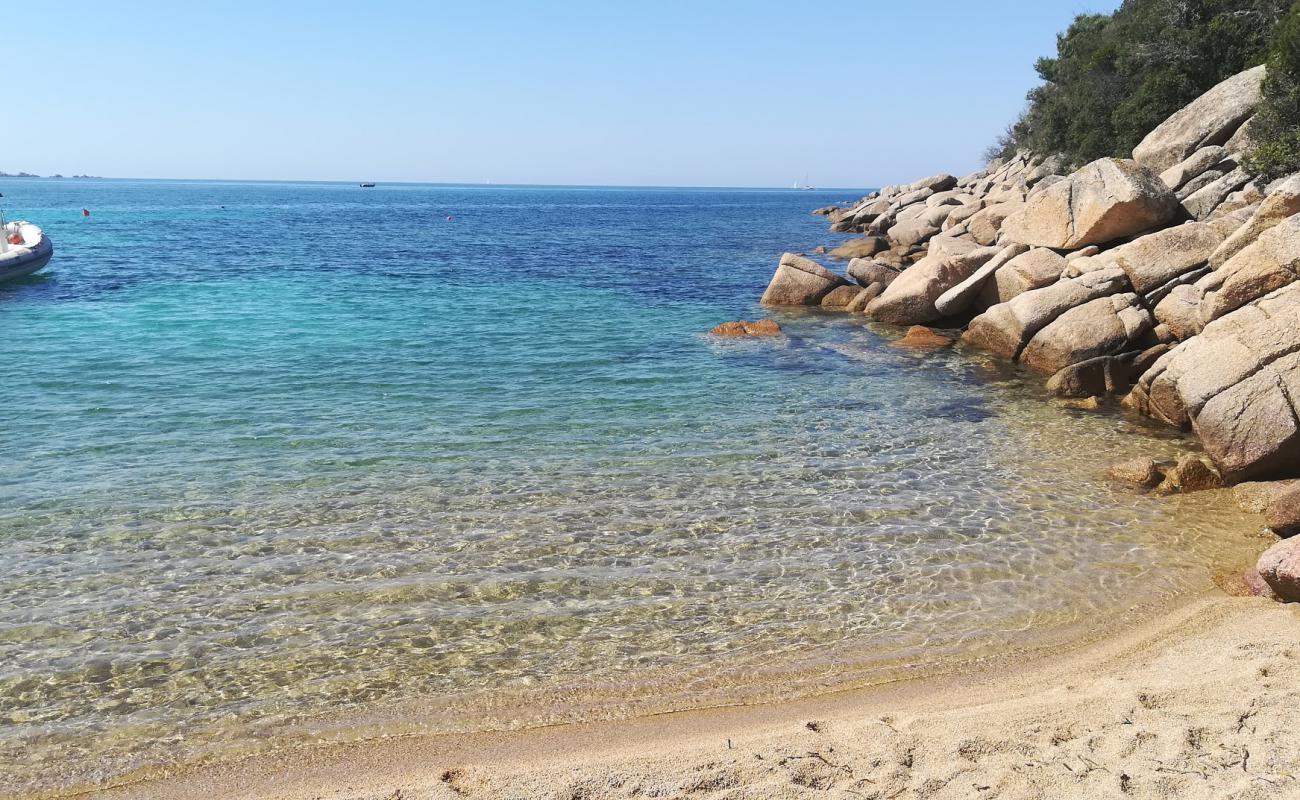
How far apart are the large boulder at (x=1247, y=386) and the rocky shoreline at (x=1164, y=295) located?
0.02 m

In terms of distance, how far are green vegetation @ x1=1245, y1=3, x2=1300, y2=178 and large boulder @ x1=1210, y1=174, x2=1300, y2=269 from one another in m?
5.99

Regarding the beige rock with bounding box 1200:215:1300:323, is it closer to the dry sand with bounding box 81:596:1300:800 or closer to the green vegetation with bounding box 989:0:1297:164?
the dry sand with bounding box 81:596:1300:800

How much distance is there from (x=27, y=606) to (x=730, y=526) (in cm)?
733

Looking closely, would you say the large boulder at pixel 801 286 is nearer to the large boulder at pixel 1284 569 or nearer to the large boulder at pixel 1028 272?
the large boulder at pixel 1028 272

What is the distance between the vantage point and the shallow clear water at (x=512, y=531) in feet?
24.5

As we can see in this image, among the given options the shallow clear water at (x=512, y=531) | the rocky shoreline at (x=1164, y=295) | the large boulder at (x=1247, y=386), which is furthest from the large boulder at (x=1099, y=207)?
the large boulder at (x=1247, y=386)

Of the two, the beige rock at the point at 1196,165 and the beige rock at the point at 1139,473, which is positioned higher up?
the beige rock at the point at 1196,165

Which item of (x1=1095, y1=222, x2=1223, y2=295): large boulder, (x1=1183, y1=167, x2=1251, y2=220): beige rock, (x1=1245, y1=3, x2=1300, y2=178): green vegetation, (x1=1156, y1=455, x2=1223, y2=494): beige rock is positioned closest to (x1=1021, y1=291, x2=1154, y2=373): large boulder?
(x1=1095, y1=222, x2=1223, y2=295): large boulder

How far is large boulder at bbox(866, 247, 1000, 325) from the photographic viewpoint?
22750 millimetres

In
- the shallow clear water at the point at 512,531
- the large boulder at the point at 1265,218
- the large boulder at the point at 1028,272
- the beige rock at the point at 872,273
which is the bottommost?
the shallow clear water at the point at 512,531

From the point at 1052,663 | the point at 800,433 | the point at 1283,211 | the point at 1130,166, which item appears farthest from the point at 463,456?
the point at 1130,166

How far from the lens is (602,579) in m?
9.28

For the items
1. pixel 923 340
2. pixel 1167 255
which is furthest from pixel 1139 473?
pixel 923 340

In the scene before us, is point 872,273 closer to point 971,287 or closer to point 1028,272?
point 971,287
